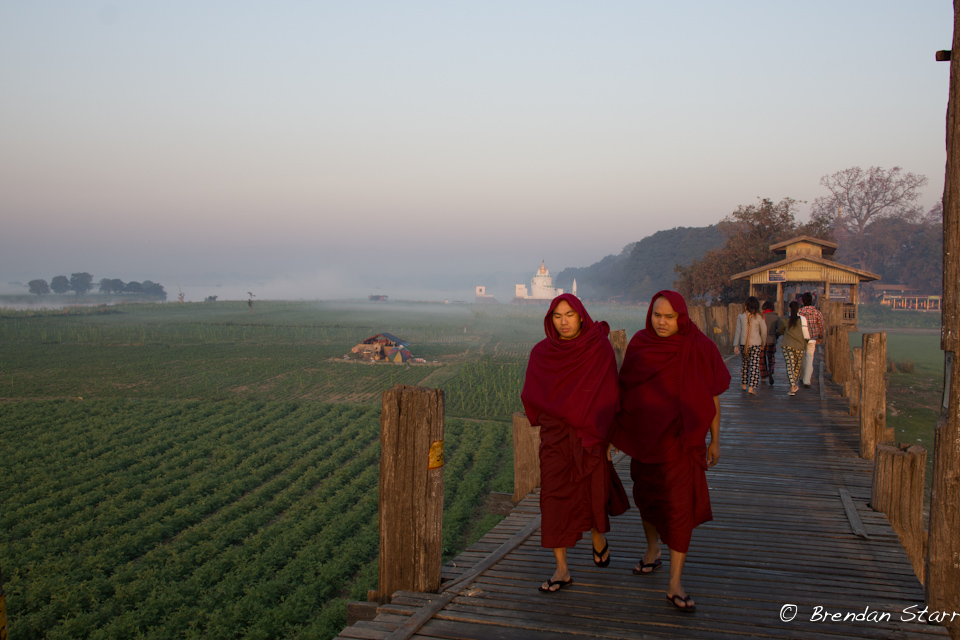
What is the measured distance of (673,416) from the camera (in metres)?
3.50

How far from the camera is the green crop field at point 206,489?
23.0 feet

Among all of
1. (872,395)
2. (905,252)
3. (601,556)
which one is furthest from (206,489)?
(905,252)

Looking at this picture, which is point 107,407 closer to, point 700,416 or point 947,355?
point 700,416

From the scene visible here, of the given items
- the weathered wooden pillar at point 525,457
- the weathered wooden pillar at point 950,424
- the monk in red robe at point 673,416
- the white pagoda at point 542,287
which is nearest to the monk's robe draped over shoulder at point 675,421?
the monk in red robe at point 673,416

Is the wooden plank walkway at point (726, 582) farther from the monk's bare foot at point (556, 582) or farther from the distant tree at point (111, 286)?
the distant tree at point (111, 286)

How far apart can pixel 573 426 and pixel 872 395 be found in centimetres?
475

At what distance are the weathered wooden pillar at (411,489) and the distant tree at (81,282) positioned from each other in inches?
5867

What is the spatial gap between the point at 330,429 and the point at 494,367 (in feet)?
40.3

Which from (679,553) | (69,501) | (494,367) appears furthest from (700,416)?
(494,367)

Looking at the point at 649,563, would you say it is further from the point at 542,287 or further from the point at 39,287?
the point at 39,287

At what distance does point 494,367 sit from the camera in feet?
88.7

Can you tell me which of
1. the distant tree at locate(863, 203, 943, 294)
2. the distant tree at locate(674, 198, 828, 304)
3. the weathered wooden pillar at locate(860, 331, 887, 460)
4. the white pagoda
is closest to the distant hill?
the white pagoda

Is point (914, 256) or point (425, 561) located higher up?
point (914, 256)

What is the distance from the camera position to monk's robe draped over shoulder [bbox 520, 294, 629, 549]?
344cm
